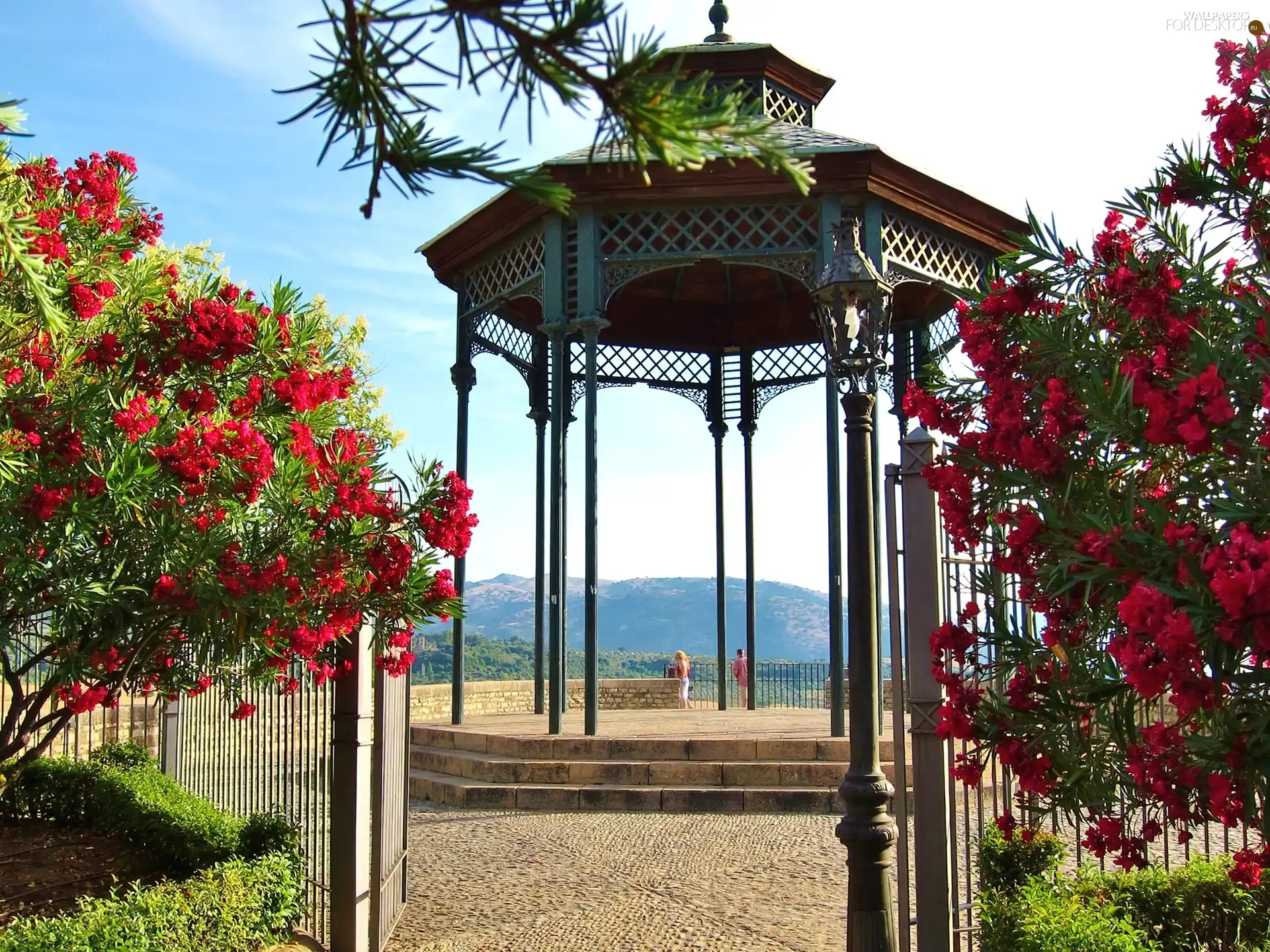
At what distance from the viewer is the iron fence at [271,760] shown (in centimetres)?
624

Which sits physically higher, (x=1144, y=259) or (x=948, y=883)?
(x=1144, y=259)

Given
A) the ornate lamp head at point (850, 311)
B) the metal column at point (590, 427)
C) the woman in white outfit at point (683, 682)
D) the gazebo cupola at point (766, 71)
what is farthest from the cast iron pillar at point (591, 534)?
the woman in white outfit at point (683, 682)

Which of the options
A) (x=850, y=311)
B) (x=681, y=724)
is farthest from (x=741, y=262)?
(x=850, y=311)

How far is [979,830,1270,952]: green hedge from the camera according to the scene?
14.6 feet

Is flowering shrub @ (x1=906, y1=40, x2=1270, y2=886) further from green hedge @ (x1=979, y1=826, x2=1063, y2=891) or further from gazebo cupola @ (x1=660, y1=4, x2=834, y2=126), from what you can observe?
gazebo cupola @ (x1=660, y1=4, x2=834, y2=126)

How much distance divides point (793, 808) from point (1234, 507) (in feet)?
28.1

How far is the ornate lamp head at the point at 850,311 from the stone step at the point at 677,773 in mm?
6522

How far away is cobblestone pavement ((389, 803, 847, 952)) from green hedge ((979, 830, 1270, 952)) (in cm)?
164

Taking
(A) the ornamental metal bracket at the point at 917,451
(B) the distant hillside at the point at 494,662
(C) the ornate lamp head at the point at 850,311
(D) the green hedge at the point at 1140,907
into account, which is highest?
(C) the ornate lamp head at the point at 850,311

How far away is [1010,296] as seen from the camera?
4.36 meters

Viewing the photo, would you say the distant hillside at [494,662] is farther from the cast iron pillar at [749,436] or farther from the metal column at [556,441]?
the metal column at [556,441]

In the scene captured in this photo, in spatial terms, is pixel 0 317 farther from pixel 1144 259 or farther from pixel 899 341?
pixel 899 341

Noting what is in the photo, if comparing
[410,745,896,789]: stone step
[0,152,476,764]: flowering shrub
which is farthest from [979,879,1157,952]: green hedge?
[410,745,896,789]: stone step

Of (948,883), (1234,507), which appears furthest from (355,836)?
(1234,507)
